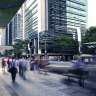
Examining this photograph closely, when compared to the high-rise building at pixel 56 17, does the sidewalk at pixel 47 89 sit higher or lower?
lower

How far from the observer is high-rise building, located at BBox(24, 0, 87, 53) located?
3072 inches

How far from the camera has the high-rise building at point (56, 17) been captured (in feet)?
256

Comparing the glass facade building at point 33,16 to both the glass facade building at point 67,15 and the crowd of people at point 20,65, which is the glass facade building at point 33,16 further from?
the crowd of people at point 20,65

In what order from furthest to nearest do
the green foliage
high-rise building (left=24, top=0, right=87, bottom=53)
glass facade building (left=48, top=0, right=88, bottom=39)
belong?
1. glass facade building (left=48, top=0, right=88, bottom=39)
2. high-rise building (left=24, top=0, right=87, bottom=53)
3. the green foliage

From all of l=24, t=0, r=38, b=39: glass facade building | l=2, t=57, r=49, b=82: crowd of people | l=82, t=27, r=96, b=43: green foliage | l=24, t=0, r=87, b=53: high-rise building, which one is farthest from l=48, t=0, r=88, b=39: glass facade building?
l=2, t=57, r=49, b=82: crowd of people

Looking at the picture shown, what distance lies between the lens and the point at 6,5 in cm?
496

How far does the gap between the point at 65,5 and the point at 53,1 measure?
30.8 feet

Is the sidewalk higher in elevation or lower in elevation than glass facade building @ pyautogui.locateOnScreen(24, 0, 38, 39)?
lower

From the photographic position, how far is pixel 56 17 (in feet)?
267

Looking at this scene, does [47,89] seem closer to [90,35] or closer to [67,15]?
[90,35]

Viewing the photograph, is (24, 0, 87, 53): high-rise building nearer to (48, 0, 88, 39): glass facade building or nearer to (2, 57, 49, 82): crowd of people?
(48, 0, 88, 39): glass facade building

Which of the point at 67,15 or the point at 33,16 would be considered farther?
the point at 33,16

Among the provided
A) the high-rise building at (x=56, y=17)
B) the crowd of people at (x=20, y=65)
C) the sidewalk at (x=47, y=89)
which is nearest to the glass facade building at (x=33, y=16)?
the high-rise building at (x=56, y=17)

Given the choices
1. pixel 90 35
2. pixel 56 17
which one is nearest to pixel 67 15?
pixel 56 17
